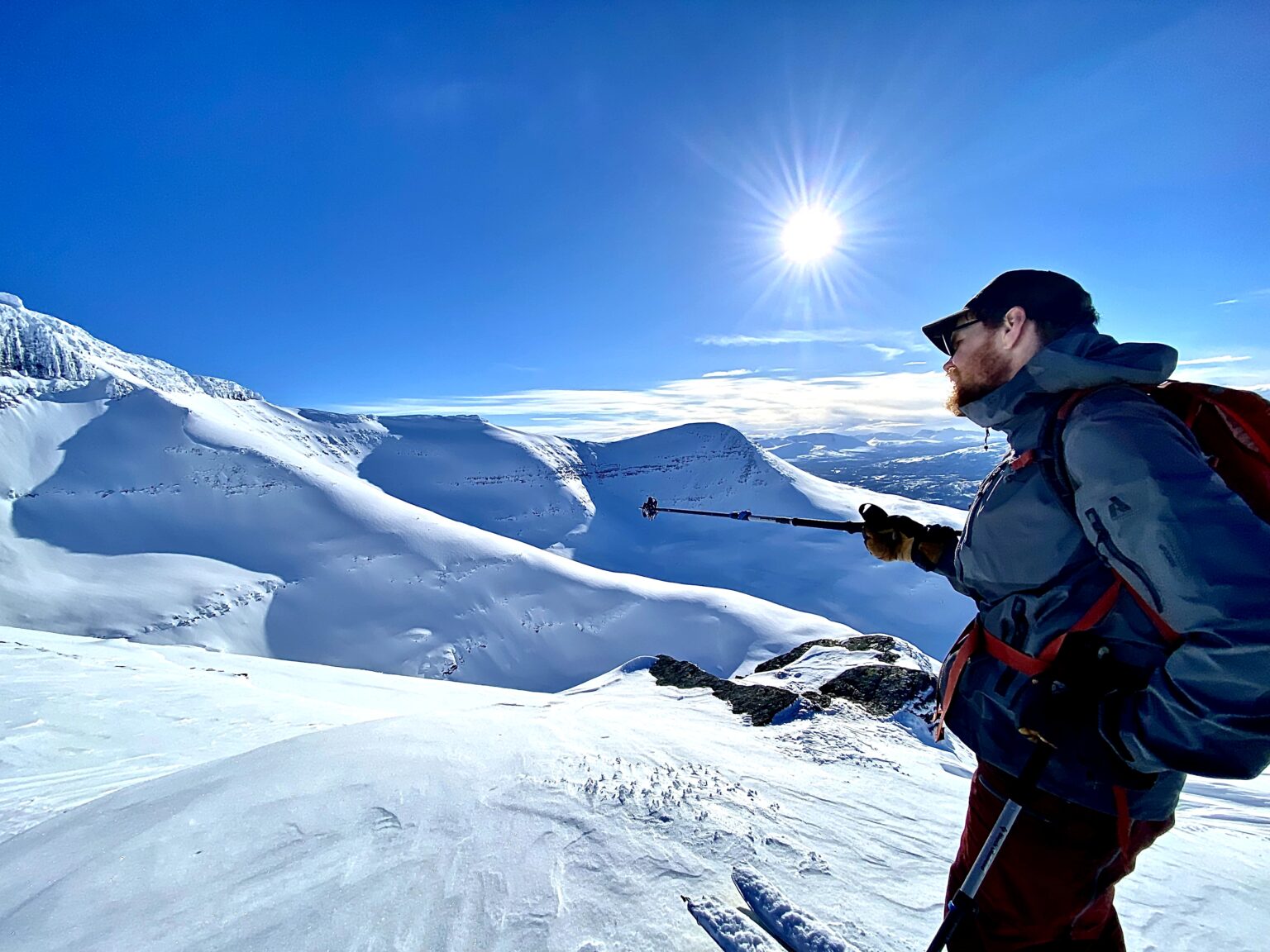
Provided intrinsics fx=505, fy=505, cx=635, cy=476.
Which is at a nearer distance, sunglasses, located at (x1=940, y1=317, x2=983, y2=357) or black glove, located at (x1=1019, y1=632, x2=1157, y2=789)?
black glove, located at (x1=1019, y1=632, x2=1157, y2=789)

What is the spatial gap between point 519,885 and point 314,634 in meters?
42.6

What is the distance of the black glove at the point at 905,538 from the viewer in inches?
148

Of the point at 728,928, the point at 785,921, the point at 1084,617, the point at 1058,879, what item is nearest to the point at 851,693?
the point at 785,921

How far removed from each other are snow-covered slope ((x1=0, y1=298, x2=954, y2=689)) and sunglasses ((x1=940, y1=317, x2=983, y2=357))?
31.9 meters

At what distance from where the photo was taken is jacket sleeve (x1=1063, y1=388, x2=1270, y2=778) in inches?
58.7

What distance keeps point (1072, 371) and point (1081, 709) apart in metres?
1.38

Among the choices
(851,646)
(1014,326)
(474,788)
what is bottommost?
(851,646)

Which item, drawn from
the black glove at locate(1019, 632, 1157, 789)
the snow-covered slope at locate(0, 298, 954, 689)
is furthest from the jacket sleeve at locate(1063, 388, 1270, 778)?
the snow-covered slope at locate(0, 298, 954, 689)

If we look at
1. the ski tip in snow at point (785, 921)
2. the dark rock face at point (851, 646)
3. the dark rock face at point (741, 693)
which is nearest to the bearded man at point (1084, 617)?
the ski tip in snow at point (785, 921)

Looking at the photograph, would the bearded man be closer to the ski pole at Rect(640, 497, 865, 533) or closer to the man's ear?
the man's ear

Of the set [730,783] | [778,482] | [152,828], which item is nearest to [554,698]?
[730,783]

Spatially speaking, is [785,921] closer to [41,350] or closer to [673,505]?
[673,505]

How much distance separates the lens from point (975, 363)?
271cm

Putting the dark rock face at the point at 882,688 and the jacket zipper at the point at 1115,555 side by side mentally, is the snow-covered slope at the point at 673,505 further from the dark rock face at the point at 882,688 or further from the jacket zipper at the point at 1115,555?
the jacket zipper at the point at 1115,555
